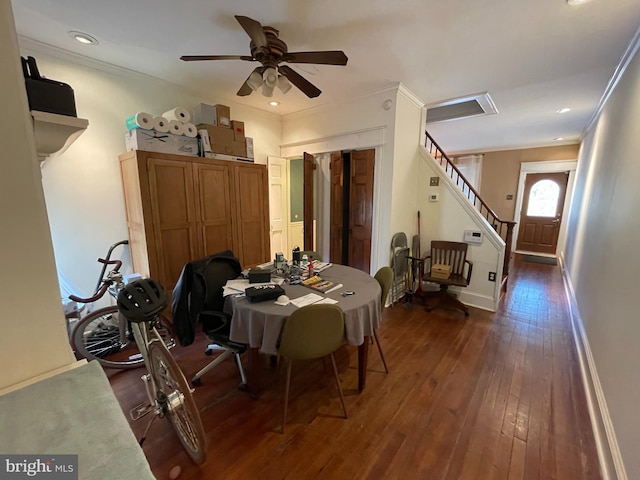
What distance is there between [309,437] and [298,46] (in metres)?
3.04

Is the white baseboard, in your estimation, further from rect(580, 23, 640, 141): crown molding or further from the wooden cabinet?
the wooden cabinet

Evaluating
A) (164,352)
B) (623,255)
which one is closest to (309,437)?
(164,352)

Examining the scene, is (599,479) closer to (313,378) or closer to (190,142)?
(313,378)

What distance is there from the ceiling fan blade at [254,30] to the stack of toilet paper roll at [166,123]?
1.38m

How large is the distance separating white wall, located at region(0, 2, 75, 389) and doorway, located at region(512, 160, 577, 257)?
803 cm

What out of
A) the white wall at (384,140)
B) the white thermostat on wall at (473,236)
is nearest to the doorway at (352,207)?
the white wall at (384,140)

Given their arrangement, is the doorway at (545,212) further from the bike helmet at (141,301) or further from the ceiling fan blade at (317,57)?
the bike helmet at (141,301)

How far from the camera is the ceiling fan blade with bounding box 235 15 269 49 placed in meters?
1.69

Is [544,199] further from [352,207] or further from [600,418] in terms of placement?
[600,418]

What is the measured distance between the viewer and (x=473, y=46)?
2271 mm

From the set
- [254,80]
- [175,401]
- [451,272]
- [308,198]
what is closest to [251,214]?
[308,198]

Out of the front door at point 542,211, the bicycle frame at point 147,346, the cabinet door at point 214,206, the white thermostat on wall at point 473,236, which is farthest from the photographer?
the front door at point 542,211

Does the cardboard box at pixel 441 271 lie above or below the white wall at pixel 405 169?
below

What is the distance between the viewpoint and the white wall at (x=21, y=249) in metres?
0.82
